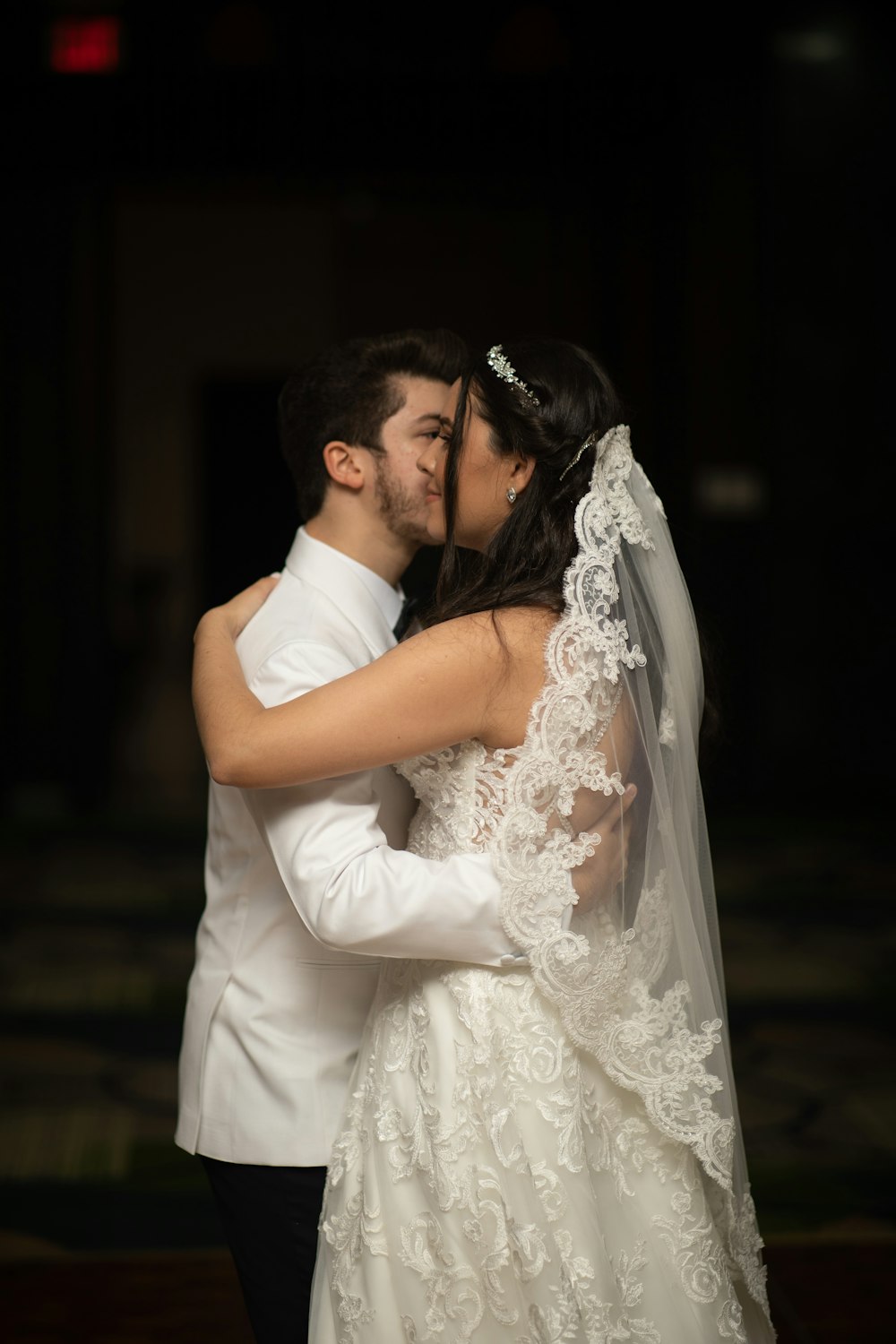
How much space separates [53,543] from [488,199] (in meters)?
4.23

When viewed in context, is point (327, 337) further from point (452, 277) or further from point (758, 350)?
point (758, 350)

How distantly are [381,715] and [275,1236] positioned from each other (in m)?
0.72

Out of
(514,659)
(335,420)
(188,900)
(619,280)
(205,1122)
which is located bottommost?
(188,900)

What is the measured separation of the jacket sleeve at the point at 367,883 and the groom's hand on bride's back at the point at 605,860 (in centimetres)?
11

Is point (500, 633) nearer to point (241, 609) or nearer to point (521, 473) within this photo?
point (521, 473)

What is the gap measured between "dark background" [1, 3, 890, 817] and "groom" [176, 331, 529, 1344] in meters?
5.95

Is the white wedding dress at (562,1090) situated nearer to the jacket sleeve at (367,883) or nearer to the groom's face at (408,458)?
the jacket sleeve at (367,883)

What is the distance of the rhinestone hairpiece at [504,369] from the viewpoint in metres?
1.71

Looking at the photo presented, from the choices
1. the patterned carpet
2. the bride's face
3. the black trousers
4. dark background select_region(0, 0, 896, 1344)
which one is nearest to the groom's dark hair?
the bride's face

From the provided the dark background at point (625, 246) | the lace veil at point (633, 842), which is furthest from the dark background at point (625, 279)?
the lace veil at point (633, 842)

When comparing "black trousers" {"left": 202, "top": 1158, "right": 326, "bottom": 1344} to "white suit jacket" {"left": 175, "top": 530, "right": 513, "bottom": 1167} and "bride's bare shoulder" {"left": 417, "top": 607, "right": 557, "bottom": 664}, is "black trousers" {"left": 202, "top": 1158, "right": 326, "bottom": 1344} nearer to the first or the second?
"white suit jacket" {"left": 175, "top": 530, "right": 513, "bottom": 1167}

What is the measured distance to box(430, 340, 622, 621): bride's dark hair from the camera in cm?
171

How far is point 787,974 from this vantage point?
5074mm

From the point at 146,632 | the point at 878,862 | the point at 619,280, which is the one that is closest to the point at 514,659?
the point at 878,862
